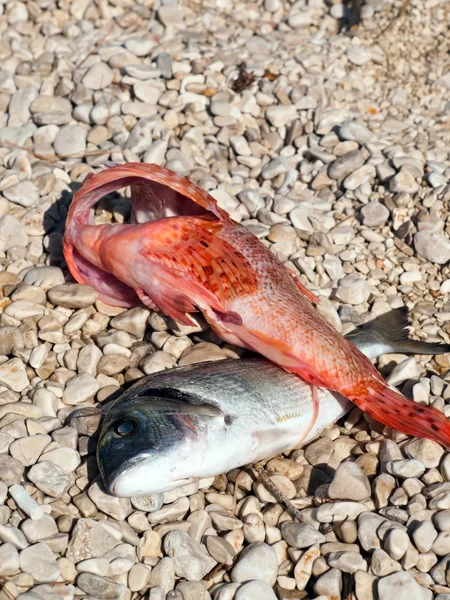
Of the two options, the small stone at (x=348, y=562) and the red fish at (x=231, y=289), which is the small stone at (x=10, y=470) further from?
the small stone at (x=348, y=562)

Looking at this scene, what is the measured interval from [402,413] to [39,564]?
186 centimetres

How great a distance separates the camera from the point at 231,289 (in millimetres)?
4027

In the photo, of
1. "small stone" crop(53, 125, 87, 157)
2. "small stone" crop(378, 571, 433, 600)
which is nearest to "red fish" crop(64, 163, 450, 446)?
"small stone" crop(378, 571, 433, 600)

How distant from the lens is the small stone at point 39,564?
126 inches

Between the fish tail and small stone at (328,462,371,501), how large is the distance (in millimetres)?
348

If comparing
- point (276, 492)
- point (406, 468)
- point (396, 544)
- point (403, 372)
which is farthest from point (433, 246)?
point (396, 544)

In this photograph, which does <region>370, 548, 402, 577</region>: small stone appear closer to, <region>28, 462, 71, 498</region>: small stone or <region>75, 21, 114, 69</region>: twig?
<region>28, 462, 71, 498</region>: small stone

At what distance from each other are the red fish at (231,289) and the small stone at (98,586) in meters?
1.37

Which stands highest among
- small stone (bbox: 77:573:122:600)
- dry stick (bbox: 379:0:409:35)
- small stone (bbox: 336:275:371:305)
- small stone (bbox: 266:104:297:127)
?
dry stick (bbox: 379:0:409:35)

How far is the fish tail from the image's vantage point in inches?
150

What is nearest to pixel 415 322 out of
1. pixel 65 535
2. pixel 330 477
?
pixel 330 477

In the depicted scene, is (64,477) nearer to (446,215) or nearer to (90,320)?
(90,320)

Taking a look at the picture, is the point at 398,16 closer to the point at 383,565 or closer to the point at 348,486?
the point at 348,486

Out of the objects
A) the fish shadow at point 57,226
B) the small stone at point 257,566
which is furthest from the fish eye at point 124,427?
the fish shadow at point 57,226
